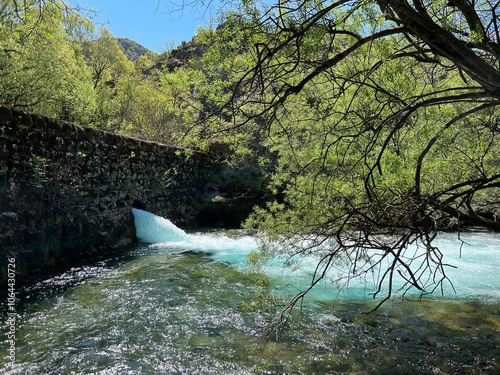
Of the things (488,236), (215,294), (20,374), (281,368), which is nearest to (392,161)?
(281,368)

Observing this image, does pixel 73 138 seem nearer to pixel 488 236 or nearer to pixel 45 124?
pixel 45 124

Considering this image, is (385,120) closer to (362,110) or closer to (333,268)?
(362,110)

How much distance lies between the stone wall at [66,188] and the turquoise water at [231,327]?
32.6 inches

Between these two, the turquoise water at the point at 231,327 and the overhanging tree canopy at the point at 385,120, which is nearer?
the overhanging tree canopy at the point at 385,120

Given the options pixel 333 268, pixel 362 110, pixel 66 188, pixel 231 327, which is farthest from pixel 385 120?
pixel 66 188

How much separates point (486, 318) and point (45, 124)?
763cm

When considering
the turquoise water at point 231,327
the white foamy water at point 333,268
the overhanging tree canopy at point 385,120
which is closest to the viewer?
the overhanging tree canopy at point 385,120

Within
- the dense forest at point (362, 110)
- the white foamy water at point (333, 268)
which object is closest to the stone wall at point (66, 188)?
the white foamy water at point (333, 268)

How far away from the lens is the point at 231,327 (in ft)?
14.2

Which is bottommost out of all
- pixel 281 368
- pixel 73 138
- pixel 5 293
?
pixel 281 368

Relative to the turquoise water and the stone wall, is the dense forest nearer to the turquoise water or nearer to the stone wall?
the turquoise water

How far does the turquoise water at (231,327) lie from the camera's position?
3.51m

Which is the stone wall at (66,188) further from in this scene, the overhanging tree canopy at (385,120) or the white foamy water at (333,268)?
the overhanging tree canopy at (385,120)

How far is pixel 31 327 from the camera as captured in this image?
4.18 metres
